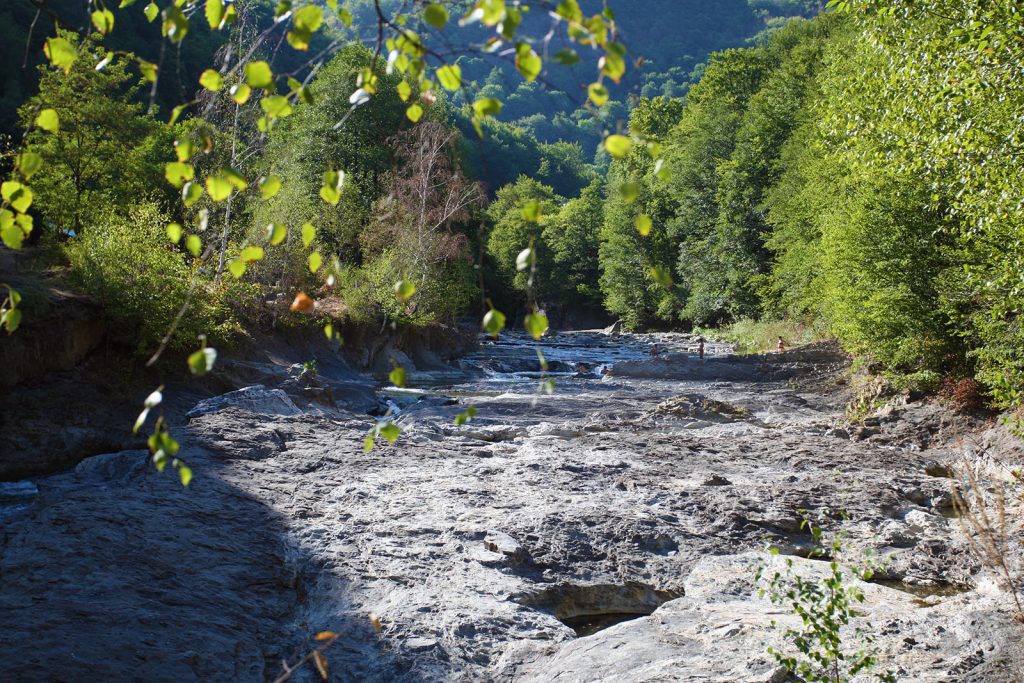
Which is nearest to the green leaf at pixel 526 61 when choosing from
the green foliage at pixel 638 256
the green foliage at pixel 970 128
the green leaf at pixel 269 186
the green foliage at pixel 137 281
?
the green leaf at pixel 269 186

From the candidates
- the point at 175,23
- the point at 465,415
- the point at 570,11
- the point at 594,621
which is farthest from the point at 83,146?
the point at 570,11

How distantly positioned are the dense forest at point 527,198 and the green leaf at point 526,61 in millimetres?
11

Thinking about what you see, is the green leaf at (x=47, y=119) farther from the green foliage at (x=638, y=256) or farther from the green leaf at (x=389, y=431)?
the green foliage at (x=638, y=256)

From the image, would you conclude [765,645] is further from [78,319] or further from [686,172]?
[686,172]

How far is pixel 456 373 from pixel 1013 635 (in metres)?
24.4

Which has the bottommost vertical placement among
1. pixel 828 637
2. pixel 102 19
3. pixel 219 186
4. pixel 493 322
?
pixel 828 637

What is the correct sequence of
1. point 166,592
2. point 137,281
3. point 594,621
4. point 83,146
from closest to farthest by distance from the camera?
point 166,592
point 594,621
point 137,281
point 83,146

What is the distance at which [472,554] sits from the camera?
6.88m

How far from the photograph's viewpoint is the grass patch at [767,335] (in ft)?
106

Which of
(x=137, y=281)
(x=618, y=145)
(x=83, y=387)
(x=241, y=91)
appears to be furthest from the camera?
(x=137, y=281)

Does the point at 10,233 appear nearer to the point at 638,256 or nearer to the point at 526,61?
the point at 526,61

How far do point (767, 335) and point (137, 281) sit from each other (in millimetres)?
29247

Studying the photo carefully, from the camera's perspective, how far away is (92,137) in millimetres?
22328

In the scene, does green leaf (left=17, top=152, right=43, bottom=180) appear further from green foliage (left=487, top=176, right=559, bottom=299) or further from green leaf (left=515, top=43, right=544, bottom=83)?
green foliage (left=487, top=176, right=559, bottom=299)
